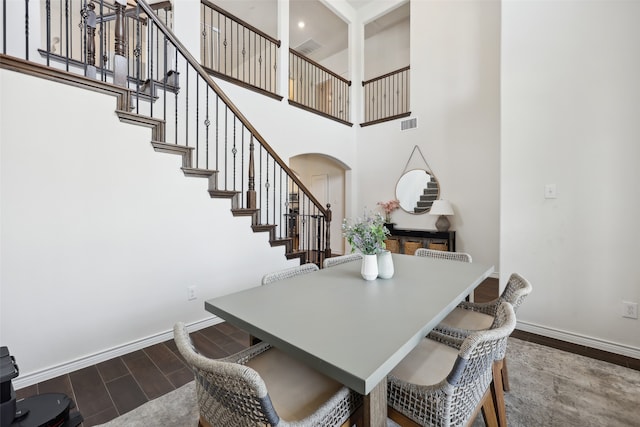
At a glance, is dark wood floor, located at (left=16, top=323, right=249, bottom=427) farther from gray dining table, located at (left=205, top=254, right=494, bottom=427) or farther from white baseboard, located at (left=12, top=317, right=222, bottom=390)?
gray dining table, located at (left=205, top=254, right=494, bottom=427)

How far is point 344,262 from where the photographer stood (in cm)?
222

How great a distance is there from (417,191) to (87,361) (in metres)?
4.88

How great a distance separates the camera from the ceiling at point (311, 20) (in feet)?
19.2

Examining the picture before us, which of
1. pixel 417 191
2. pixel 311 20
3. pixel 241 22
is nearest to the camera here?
pixel 241 22

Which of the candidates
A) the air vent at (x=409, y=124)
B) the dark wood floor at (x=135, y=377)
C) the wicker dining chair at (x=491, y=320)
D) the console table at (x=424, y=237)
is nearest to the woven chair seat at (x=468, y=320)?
the wicker dining chair at (x=491, y=320)

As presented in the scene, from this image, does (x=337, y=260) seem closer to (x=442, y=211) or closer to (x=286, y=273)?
(x=286, y=273)

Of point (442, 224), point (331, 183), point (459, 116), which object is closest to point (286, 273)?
point (442, 224)

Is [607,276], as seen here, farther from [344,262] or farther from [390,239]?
[390,239]

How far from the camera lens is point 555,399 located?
169 centimetres

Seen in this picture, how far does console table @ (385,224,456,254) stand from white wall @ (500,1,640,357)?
70.8 inches

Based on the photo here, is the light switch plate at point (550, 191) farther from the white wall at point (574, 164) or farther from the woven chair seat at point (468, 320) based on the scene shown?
the woven chair seat at point (468, 320)

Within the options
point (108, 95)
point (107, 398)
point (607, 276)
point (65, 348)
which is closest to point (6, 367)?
point (107, 398)

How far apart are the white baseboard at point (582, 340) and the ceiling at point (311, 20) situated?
6.02 m

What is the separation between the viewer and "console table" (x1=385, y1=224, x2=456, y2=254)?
455 centimetres
